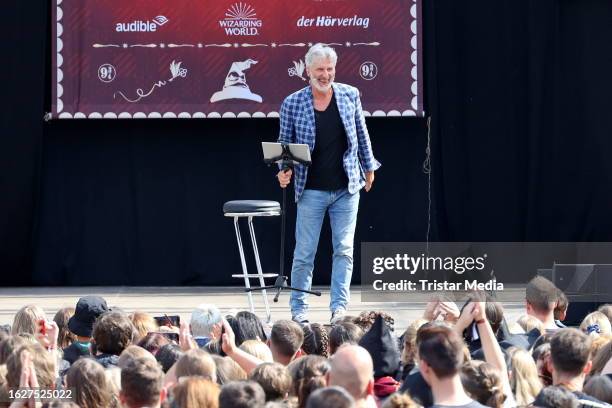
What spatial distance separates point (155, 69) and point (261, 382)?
606cm

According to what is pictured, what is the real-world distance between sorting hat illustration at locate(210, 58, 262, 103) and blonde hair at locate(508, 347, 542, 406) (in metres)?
5.51

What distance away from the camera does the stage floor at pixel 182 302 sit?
27.6 ft

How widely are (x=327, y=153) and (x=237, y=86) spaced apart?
292cm

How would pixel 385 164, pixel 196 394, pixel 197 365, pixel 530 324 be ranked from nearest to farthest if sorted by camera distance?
1. pixel 196 394
2. pixel 197 365
3. pixel 530 324
4. pixel 385 164

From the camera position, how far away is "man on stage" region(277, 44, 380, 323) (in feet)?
24.1

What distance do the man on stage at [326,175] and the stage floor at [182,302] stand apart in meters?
0.67

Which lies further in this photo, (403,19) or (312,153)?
(403,19)

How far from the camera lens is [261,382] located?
446 cm

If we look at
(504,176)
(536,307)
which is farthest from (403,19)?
(536,307)

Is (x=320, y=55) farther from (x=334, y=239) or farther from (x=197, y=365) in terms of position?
(x=197, y=365)

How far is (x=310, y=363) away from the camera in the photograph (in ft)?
15.0

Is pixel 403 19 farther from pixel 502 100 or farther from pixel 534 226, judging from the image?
pixel 534 226

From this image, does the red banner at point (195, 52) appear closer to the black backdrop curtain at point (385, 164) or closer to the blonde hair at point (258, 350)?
the black backdrop curtain at point (385, 164)

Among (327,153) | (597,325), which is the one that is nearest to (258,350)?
(597,325)
